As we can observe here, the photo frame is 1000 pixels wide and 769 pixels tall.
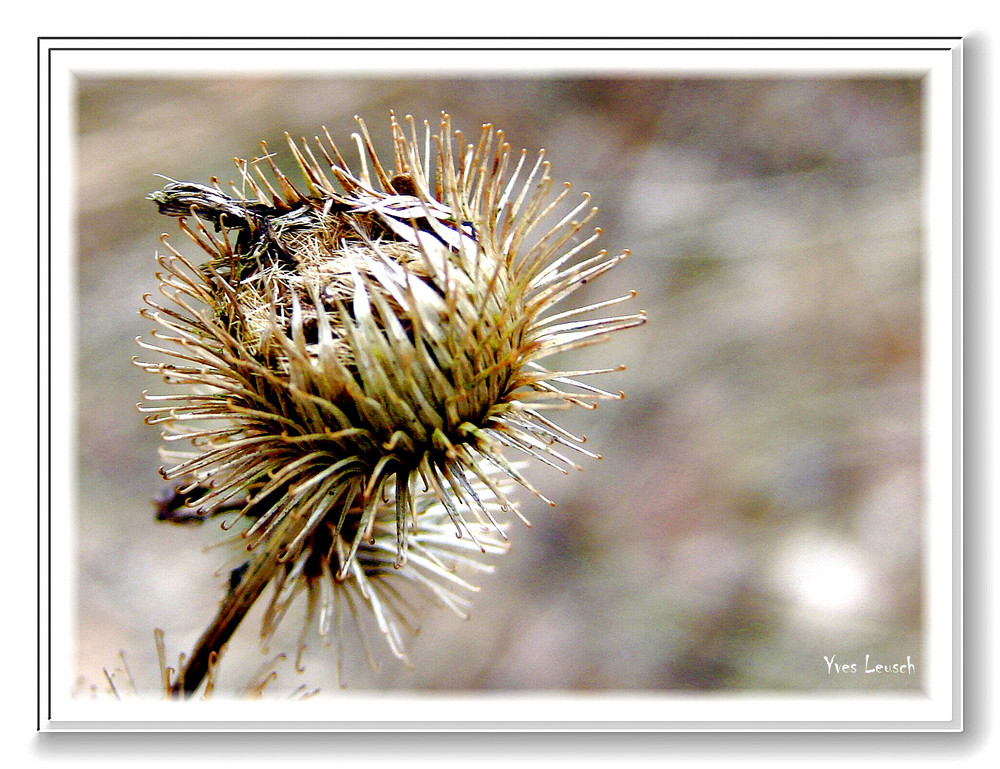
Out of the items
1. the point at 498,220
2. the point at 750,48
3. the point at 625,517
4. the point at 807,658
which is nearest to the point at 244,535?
the point at 498,220

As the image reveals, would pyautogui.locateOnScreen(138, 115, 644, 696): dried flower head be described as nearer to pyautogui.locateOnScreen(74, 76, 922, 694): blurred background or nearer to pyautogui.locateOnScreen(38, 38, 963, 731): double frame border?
pyautogui.locateOnScreen(38, 38, 963, 731): double frame border

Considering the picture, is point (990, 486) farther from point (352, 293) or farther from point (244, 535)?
point (244, 535)

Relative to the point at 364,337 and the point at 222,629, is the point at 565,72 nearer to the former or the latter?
the point at 364,337

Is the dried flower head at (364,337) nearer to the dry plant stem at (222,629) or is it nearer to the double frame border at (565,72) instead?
the dry plant stem at (222,629)
